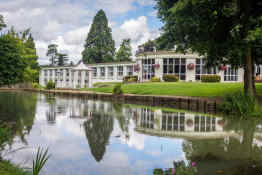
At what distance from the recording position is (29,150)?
5738 mm

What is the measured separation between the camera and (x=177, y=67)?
33531 mm

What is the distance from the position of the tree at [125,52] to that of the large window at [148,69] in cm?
1995

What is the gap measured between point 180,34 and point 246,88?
5.01 metres

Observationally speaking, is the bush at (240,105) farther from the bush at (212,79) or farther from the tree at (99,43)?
the tree at (99,43)

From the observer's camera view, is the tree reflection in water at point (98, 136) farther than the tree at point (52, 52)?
No

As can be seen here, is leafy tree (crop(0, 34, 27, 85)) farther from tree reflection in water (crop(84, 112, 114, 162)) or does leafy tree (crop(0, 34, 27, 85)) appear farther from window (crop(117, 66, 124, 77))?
window (crop(117, 66, 124, 77))

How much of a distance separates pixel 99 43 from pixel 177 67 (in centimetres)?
2989

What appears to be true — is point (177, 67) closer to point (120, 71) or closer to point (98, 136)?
point (120, 71)

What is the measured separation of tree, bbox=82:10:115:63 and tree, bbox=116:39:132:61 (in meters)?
3.88

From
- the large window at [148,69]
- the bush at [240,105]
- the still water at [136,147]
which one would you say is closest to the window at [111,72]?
the large window at [148,69]

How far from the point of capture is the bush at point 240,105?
1155 cm

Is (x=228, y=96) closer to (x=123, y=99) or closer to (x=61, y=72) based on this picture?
(x=123, y=99)

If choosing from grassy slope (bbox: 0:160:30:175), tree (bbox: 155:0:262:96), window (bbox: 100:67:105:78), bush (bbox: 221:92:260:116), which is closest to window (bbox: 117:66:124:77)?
window (bbox: 100:67:105:78)

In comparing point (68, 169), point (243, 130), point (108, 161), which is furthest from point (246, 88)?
point (68, 169)
